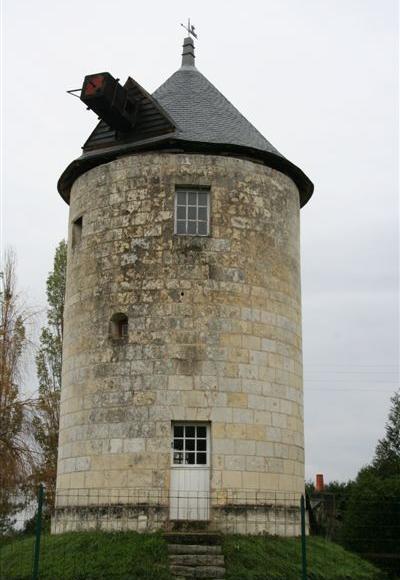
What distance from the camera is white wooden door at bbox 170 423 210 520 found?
1561cm

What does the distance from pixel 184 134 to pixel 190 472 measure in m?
7.35

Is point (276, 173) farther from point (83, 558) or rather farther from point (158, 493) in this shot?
point (83, 558)

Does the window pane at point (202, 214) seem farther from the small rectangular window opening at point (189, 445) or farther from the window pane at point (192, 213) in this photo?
the small rectangular window opening at point (189, 445)

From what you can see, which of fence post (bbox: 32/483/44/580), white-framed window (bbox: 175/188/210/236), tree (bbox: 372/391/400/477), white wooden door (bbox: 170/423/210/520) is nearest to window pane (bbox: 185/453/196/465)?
white wooden door (bbox: 170/423/210/520)

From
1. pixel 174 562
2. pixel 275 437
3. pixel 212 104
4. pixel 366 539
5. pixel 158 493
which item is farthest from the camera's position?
pixel 212 104

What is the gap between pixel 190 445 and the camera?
1605 cm

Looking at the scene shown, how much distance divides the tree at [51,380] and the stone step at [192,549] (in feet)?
31.3

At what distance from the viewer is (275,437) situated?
16656mm

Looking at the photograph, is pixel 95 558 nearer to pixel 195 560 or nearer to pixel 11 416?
pixel 195 560

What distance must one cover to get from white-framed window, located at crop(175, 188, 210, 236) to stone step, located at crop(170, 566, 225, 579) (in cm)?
692

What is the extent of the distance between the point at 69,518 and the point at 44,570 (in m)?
2.54

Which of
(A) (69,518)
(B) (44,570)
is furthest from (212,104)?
(B) (44,570)

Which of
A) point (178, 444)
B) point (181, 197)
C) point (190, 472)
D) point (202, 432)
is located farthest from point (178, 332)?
point (181, 197)

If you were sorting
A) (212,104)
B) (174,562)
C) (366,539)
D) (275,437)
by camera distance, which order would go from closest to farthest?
(174,562) → (275,437) → (366,539) → (212,104)
